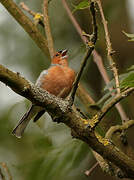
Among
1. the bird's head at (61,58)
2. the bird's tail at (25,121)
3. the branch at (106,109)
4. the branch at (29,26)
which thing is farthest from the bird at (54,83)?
the branch at (106,109)

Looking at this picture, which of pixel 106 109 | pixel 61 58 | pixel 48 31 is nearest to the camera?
pixel 106 109

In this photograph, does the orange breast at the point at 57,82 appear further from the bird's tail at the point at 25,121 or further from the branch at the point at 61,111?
the branch at the point at 61,111

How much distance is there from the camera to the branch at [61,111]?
1811 mm

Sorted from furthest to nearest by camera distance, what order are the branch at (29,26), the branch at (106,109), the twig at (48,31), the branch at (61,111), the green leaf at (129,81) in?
the branch at (29,26) < the twig at (48,31) < the branch at (106,109) < the green leaf at (129,81) < the branch at (61,111)

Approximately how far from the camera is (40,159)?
156 inches

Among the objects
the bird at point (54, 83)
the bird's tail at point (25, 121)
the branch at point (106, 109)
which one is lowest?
the bird's tail at point (25, 121)

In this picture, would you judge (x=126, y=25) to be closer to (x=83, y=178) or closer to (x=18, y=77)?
(x=83, y=178)

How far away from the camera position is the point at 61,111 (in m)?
2.05

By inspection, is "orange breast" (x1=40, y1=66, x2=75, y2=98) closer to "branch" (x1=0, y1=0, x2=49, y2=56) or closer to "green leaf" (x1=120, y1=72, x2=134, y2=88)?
"branch" (x1=0, y1=0, x2=49, y2=56)

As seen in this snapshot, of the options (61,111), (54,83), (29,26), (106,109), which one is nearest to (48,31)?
(29,26)

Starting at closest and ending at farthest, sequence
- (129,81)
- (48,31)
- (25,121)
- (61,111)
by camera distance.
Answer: (129,81), (61,111), (48,31), (25,121)

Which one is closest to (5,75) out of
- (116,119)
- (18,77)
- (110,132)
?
(18,77)

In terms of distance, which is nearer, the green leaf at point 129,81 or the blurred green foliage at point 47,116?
the green leaf at point 129,81

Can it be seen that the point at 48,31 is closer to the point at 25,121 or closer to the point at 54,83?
the point at 54,83
